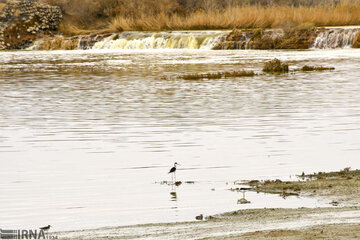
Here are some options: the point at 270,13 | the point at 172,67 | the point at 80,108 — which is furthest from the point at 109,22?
the point at 80,108

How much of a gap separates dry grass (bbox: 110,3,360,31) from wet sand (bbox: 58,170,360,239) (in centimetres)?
5098

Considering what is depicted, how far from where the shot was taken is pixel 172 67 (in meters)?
43.8

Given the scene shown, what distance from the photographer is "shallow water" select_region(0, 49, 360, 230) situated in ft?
35.6

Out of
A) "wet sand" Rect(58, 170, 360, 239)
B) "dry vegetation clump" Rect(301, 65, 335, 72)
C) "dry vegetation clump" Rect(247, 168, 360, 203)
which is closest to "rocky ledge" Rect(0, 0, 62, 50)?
"dry vegetation clump" Rect(301, 65, 335, 72)

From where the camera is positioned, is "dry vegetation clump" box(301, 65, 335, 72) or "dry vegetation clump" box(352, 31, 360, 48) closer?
"dry vegetation clump" box(301, 65, 335, 72)

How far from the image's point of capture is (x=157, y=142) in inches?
666

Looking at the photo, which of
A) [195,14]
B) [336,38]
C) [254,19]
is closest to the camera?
[336,38]

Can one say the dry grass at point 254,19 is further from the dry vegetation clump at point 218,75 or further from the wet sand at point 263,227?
the wet sand at point 263,227

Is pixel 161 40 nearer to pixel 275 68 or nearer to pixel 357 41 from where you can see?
pixel 357 41

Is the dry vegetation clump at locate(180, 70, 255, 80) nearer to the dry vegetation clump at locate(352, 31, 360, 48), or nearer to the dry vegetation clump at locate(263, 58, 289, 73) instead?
the dry vegetation clump at locate(263, 58, 289, 73)

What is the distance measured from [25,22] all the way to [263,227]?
73.0 m

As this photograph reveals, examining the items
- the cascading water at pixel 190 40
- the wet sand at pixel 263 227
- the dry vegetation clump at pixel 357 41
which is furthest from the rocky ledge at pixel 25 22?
the wet sand at pixel 263 227

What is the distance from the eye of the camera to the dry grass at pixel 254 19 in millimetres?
62344

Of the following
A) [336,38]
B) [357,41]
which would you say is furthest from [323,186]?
[336,38]
